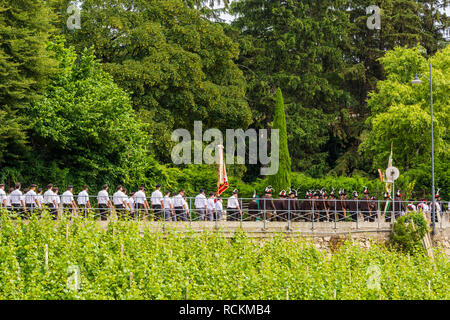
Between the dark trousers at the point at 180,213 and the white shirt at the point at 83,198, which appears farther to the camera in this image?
the dark trousers at the point at 180,213

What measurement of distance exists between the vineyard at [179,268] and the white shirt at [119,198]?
1516 mm

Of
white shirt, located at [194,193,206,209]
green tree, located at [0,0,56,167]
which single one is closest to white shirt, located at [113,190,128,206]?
white shirt, located at [194,193,206,209]

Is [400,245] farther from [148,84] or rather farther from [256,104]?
[256,104]

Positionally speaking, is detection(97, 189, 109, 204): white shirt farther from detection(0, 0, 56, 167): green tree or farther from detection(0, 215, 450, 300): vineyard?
detection(0, 0, 56, 167): green tree

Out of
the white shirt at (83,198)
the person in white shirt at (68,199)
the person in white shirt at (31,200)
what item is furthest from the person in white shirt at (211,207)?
A: the person in white shirt at (31,200)

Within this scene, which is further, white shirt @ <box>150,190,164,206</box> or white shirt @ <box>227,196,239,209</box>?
white shirt @ <box>227,196,239,209</box>

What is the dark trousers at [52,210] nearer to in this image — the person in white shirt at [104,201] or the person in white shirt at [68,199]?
the person in white shirt at [68,199]

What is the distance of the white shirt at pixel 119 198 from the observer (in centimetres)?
2400

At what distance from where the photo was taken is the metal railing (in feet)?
76.8

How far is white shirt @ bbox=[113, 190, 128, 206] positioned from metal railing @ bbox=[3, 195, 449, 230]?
0.09m

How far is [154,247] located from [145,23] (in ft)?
60.8

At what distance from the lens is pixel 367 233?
27078mm

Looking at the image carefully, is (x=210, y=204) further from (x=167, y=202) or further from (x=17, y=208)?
(x=17, y=208)

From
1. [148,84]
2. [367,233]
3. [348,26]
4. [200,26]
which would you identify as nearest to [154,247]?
[367,233]
